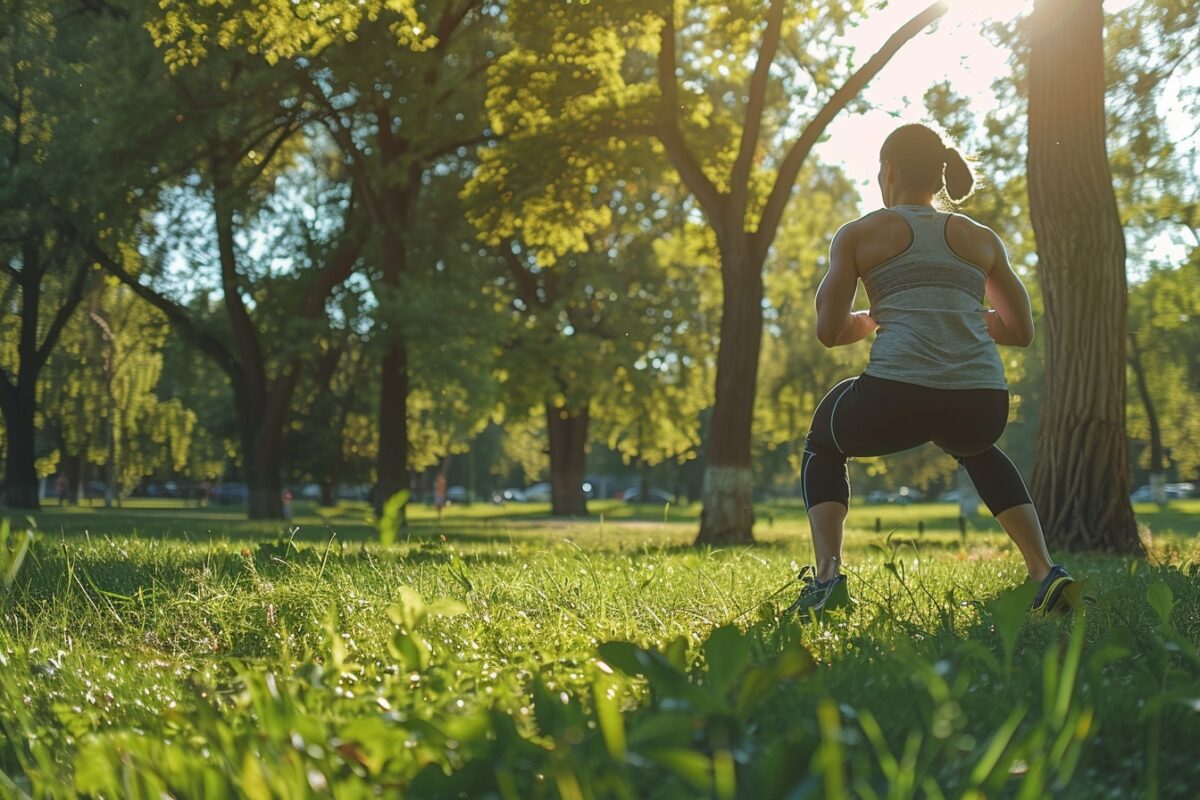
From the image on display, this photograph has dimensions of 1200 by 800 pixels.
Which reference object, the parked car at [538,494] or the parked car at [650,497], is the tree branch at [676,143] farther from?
the parked car at [538,494]

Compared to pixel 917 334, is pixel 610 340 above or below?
above

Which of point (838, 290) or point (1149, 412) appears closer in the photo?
point (838, 290)

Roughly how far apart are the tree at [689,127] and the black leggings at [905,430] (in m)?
9.33

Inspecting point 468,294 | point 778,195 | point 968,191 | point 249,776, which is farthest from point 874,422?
point 468,294

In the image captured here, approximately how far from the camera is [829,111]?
14.1 meters

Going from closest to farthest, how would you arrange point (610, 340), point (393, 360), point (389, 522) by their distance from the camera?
1. point (389, 522)
2. point (393, 360)
3. point (610, 340)

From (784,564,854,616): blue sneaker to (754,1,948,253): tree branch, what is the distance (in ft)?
33.6

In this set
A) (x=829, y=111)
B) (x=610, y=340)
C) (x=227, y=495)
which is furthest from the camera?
(x=227, y=495)

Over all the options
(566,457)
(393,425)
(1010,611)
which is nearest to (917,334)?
(1010,611)

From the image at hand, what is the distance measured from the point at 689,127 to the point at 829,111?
8.98 ft

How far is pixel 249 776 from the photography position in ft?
5.82

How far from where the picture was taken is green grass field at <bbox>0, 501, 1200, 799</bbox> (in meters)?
1.86

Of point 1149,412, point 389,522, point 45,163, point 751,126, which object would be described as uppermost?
point 45,163

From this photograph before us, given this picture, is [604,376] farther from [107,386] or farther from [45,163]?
[107,386]
